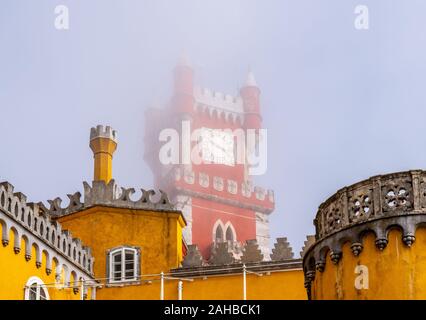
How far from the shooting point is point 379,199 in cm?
2156

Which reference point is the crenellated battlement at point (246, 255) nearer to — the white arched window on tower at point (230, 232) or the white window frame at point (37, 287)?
the white window frame at point (37, 287)

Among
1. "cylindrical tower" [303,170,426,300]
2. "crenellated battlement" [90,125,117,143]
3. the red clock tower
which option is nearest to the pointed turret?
the red clock tower

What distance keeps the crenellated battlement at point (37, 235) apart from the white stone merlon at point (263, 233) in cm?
3093

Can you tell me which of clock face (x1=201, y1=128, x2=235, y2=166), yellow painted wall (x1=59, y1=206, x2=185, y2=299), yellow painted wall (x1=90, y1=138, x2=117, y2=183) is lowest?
yellow painted wall (x1=59, y1=206, x2=185, y2=299)

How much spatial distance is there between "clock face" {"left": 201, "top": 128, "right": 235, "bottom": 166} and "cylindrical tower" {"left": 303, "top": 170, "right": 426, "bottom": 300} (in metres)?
48.5

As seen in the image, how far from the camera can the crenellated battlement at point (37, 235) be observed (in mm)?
29141

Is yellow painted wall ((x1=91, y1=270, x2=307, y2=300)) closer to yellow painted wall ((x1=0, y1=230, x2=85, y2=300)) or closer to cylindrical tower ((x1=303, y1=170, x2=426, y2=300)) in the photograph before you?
yellow painted wall ((x1=0, y1=230, x2=85, y2=300))

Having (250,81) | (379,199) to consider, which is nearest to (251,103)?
(250,81)

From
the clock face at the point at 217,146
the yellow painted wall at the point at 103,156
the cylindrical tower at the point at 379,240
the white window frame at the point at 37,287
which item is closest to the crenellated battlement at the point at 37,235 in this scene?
the white window frame at the point at 37,287

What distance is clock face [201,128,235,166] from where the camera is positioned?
7106cm

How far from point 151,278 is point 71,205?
4.48 m

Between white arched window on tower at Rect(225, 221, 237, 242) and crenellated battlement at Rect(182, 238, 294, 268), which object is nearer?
crenellated battlement at Rect(182, 238, 294, 268)
